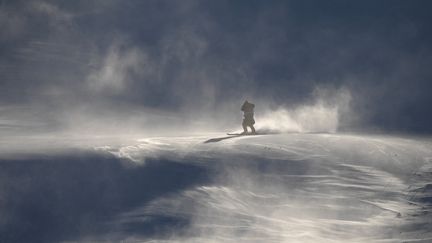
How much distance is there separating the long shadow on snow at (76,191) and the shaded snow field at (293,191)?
0.51m

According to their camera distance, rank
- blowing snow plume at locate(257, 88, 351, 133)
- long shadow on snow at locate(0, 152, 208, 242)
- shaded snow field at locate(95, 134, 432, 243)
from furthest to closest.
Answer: blowing snow plume at locate(257, 88, 351, 133) → shaded snow field at locate(95, 134, 432, 243) → long shadow on snow at locate(0, 152, 208, 242)

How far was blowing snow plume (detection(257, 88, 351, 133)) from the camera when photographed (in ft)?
111

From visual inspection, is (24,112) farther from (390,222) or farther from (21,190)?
(390,222)

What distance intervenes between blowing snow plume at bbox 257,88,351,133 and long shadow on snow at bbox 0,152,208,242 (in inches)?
413

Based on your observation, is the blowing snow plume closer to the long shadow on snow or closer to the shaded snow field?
the shaded snow field

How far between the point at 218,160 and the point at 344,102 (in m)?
16.7

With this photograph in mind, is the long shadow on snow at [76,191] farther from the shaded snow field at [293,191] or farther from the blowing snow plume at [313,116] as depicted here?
the blowing snow plume at [313,116]

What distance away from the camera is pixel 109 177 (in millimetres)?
22406

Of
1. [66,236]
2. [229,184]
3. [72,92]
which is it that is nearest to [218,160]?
[229,184]

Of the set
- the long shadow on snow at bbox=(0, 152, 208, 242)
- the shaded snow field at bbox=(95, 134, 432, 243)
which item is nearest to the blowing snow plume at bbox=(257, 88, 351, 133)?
the shaded snow field at bbox=(95, 134, 432, 243)

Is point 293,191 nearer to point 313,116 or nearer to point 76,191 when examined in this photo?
point 76,191

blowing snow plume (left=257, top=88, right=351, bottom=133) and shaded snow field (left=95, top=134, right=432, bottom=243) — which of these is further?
blowing snow plume (left=257, top=88, right=351, bottom=133)

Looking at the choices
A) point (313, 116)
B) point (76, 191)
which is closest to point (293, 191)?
point (76, 191)

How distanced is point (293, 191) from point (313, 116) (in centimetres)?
1364
